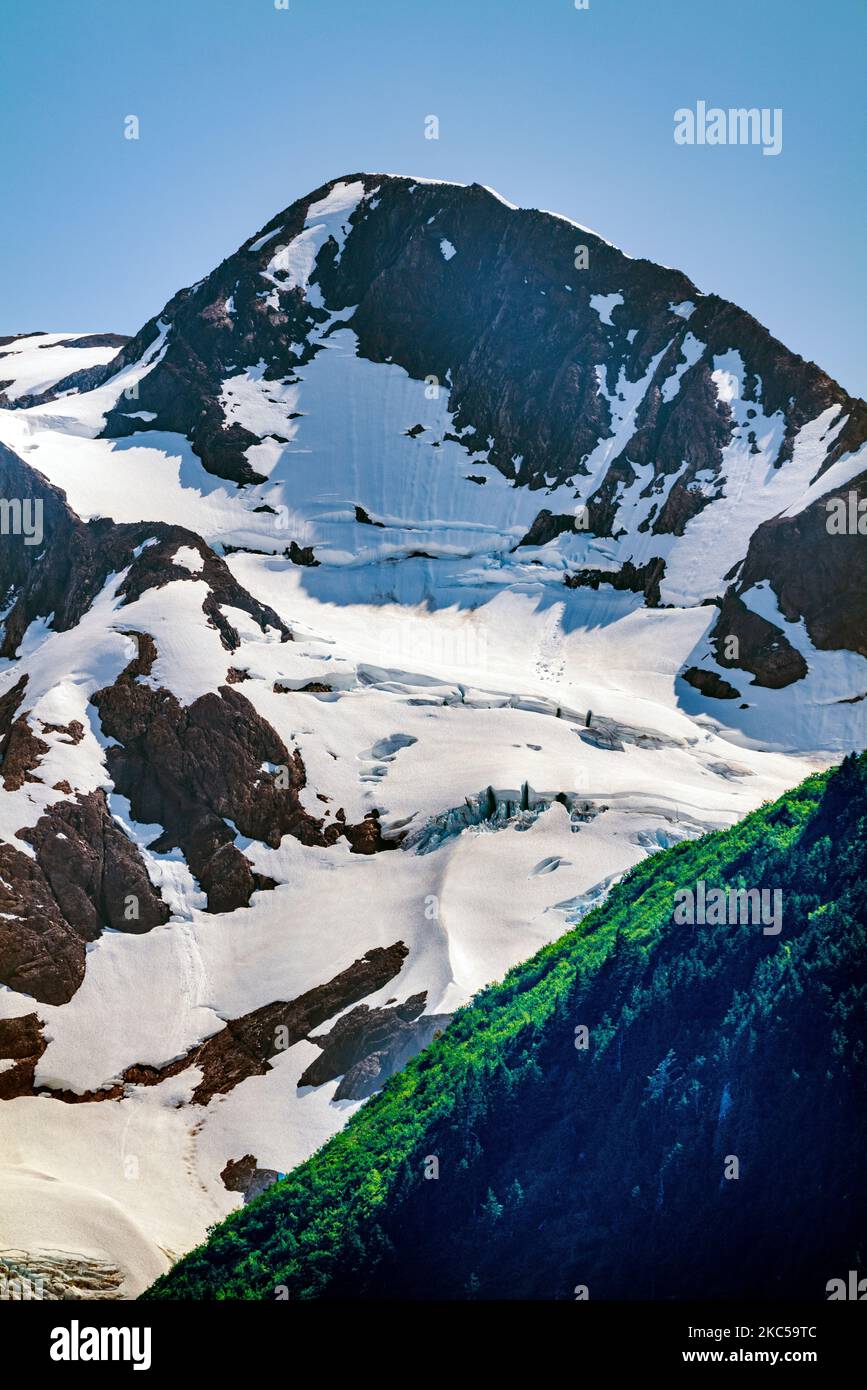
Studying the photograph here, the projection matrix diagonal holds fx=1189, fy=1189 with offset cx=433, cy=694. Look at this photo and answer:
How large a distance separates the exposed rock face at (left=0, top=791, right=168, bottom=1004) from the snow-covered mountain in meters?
0.19

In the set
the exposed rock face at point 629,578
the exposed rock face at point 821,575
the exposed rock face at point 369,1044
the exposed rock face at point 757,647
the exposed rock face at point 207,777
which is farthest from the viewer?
the exposed rock face at point 629,578

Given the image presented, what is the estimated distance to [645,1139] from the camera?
23.3 meters

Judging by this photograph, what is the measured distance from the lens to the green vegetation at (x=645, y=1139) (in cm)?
2086

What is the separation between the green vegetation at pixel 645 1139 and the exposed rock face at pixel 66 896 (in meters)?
22.1

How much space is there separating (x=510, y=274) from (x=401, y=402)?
19539 mm

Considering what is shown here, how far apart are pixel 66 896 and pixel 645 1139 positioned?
3622cm

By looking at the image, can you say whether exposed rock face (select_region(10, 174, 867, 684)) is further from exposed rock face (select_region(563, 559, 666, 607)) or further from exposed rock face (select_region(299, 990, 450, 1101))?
exposed rock face (select_region(299, 990, 450, 1101))

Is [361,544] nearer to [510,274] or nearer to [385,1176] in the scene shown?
[510,274]

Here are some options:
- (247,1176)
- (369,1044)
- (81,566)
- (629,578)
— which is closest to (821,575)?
(629,578)

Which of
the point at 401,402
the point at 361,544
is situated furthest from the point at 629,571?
the point at 401,402

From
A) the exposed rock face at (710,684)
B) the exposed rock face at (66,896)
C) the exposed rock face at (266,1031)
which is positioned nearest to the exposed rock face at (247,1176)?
the exposed rock face at (266,1031)

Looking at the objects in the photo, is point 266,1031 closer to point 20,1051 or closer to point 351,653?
point 20,1051

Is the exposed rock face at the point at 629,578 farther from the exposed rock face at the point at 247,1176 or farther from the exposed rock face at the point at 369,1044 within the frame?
the exposed rock face at the point at 247,1176

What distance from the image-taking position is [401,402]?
122 metres
